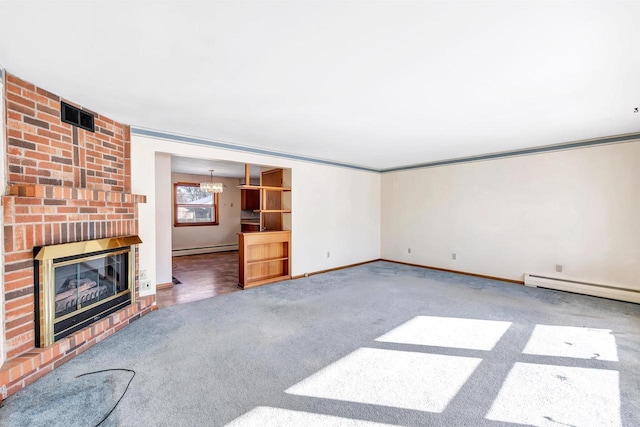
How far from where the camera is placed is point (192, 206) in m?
7.82

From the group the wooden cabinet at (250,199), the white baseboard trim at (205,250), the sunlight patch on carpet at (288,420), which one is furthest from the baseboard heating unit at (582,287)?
the white baseboard trim at (205,250)

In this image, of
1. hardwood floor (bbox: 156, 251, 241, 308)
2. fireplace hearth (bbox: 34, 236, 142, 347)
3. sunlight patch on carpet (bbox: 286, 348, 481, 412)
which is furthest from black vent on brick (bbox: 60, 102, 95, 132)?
sunlight patch on carpet (bbox: 286, 348, 481, 412)

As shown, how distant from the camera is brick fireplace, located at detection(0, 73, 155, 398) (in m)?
2.04

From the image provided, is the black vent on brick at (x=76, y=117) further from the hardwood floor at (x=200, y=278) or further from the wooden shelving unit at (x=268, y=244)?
the hardwood floor at (x=200, y=278)

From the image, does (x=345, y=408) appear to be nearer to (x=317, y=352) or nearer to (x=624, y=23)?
(x=317, y=352)

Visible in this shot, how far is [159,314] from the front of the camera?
3361mm

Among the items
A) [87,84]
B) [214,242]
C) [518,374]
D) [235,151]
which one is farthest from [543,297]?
[214,242]

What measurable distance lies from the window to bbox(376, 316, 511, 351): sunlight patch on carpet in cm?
660

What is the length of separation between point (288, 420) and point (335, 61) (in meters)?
2.36

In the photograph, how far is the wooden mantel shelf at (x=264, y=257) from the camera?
180 inches

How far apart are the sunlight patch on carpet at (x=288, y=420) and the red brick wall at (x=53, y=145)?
2.50 m

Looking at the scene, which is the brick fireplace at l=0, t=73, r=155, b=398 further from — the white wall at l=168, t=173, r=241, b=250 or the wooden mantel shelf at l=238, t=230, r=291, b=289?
the white wall at l=168, t=173, r=241, b=250

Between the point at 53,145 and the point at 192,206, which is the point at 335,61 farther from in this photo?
the point at 192,206

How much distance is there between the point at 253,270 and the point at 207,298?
0.93m
